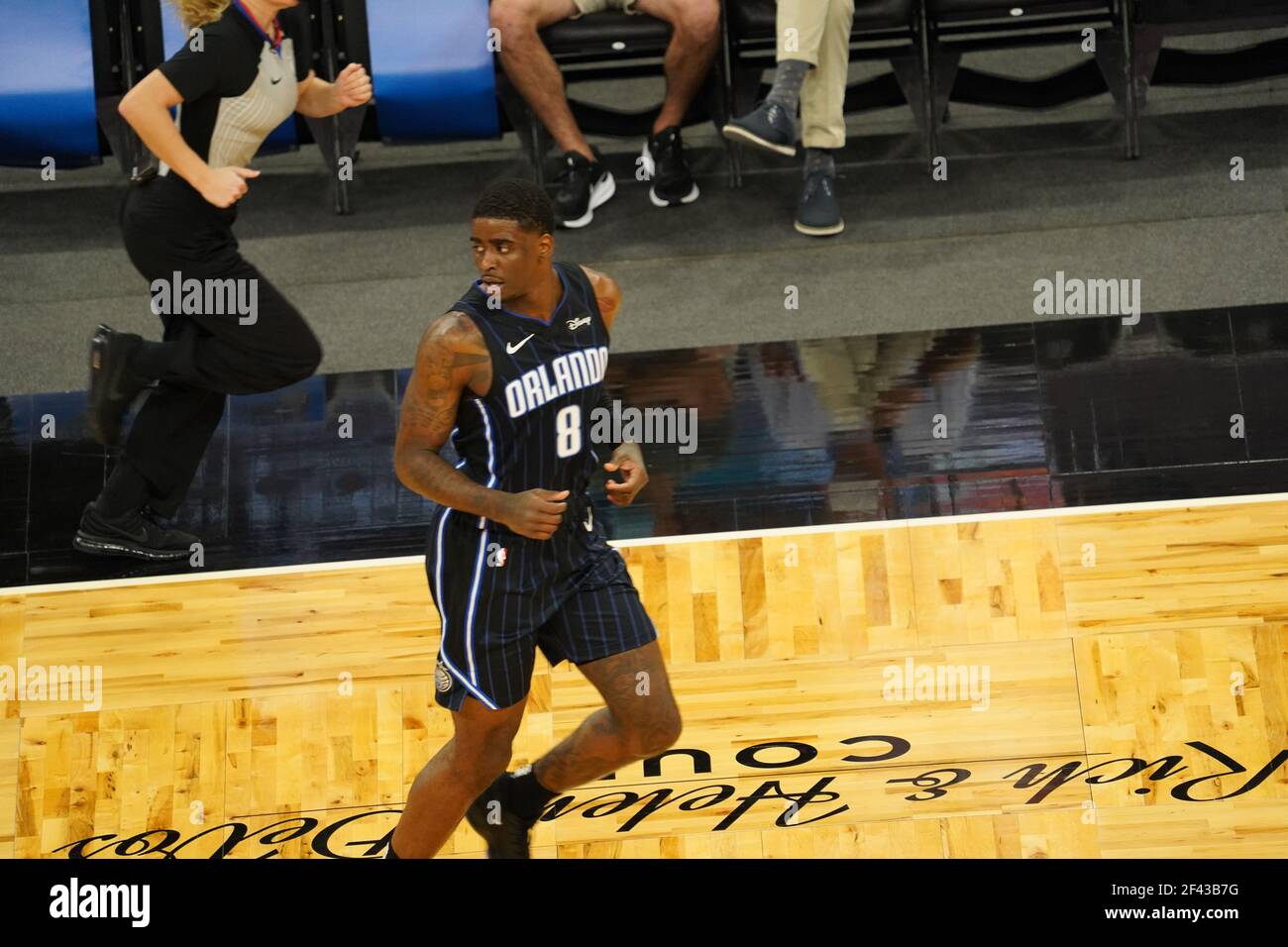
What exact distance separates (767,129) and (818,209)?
0.40 meters

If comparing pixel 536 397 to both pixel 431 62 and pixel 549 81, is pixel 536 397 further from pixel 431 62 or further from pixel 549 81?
pixel 431 62

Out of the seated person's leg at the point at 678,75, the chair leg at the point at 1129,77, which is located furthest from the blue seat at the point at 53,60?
the chair leg at the point at 1129,77

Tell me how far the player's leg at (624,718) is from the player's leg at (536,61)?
8.72 feet

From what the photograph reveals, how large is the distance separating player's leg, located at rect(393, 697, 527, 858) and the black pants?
4.78 feet

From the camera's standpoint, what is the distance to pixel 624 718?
3.29 meters

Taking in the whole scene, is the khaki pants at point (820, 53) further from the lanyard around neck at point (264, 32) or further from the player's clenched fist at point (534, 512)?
the player's clenched fist at point (534, 512)

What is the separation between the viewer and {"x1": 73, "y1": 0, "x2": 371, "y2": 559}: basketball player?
13.6ft

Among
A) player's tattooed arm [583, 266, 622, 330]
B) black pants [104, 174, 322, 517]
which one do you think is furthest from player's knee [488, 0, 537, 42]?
player's tattooed arm [583, 266, 622, 330]

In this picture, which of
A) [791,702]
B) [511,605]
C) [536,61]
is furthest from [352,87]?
[791,702]

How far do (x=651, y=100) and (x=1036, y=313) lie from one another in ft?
6.06

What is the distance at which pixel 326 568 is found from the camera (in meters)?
4.60

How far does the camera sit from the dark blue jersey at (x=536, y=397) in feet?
10.4
